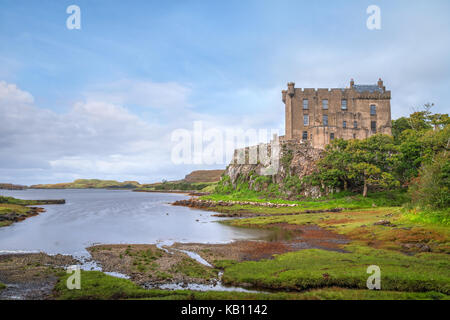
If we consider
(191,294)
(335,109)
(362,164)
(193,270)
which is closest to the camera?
(191,294)

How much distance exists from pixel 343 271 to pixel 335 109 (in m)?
59.4

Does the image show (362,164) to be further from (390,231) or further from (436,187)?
(390,231)

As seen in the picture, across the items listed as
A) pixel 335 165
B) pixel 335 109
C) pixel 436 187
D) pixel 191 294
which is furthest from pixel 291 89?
pixel 191 294

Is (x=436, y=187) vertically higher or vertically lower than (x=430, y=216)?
higher

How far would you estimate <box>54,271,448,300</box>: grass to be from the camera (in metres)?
13.6

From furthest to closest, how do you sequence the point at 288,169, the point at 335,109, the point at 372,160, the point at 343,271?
the point at 335,109 < the point at 288,169 < the point at 372,160 < the point at 343,271

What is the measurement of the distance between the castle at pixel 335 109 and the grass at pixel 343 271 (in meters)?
51.1

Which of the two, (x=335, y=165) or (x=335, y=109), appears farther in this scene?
(x=335, y=109)

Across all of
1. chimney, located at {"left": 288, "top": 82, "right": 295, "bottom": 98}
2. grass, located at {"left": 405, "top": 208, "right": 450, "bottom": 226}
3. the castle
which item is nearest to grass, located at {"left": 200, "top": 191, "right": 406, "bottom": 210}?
the castle

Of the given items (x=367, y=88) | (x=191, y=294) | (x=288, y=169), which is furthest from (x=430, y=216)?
(x=367, y=88)

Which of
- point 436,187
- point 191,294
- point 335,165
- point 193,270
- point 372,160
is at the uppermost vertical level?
point 372,160

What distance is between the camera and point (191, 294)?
46.4ft

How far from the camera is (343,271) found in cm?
1694
